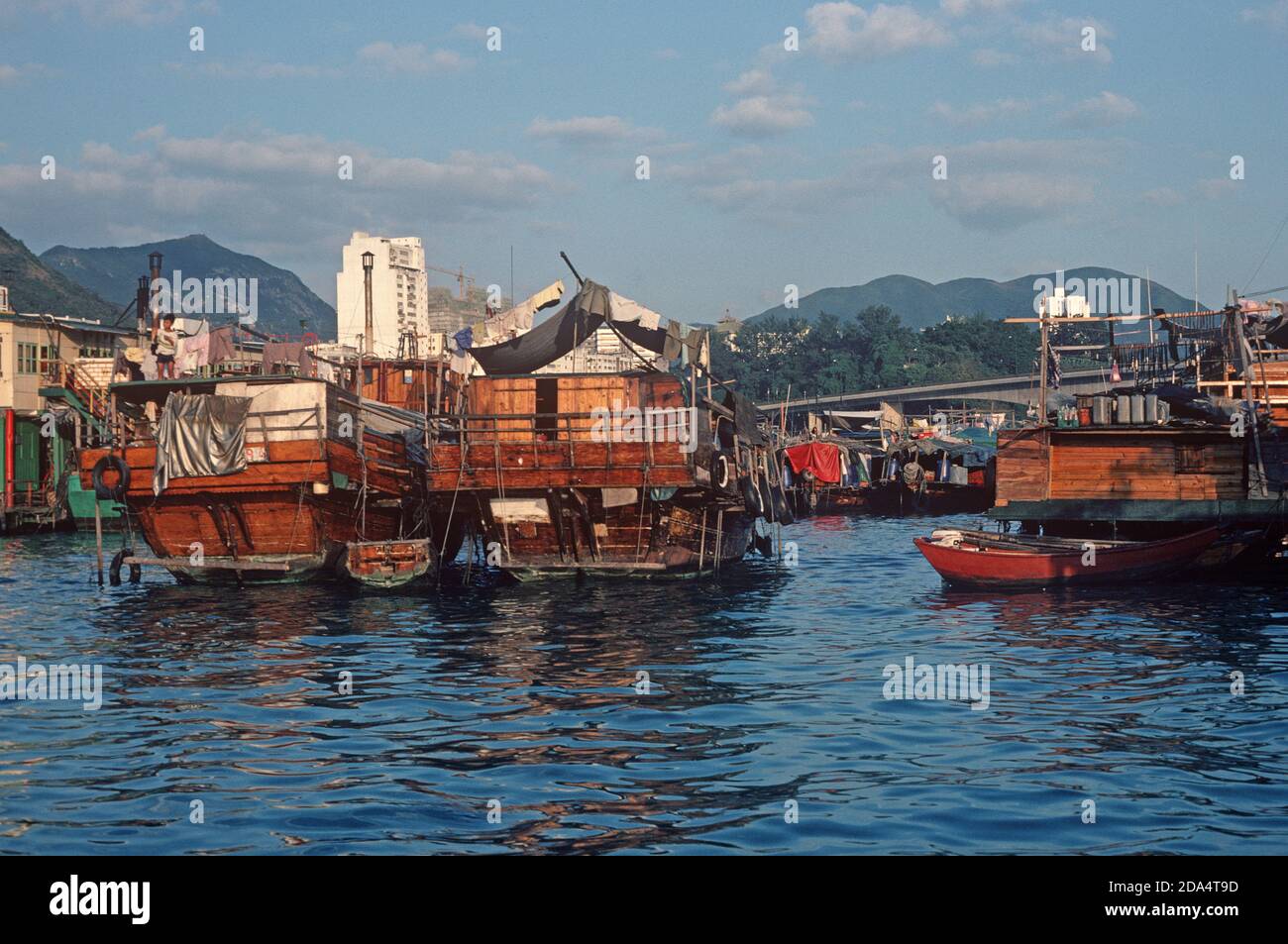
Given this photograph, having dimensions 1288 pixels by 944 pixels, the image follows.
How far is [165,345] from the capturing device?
129 ft

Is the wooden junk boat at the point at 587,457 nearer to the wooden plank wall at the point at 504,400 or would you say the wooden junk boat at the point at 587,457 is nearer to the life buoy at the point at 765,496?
the wooden plank wall at the point at 504,400

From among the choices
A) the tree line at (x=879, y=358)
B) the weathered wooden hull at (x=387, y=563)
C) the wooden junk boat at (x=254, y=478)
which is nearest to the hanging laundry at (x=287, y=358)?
the wooden junk boat at (x=254, y=478)

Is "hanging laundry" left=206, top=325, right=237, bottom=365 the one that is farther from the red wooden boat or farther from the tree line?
the tree line

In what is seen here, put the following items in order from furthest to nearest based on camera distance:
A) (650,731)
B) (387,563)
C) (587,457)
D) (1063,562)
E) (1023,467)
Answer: (1023,467), (387,563), (1063,562), (587,457), (650,731)

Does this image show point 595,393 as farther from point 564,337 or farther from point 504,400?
point 504,400

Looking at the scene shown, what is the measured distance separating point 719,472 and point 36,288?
184 metres

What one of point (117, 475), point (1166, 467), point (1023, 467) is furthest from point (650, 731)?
point (1166, 467)

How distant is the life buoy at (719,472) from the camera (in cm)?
2725

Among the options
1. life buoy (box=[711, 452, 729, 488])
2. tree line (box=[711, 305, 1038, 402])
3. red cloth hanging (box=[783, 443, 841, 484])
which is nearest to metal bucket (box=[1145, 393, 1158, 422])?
life buoy (box=[711, 452, 729, 488])

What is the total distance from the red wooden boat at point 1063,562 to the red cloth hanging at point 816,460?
40.6 metres
